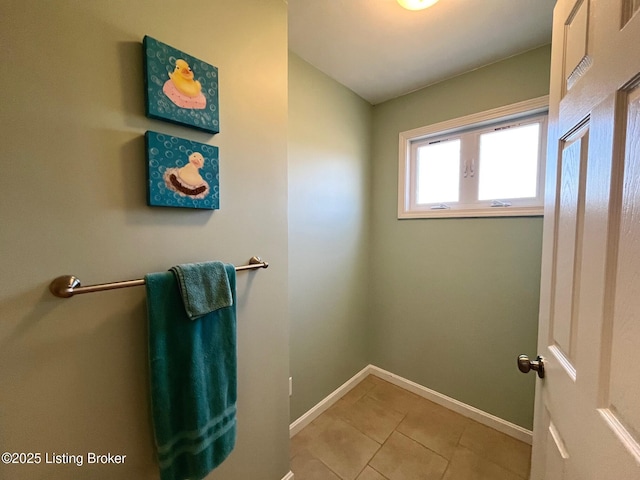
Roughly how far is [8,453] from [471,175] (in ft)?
7.90

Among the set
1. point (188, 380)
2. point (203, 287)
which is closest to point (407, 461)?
point (188, 380)

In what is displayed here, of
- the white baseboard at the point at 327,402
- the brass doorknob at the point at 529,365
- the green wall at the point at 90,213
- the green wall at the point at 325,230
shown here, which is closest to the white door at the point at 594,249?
the brass doorknob at the point at 529,365

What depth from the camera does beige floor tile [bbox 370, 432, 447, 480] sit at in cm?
138

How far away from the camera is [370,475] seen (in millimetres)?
1369

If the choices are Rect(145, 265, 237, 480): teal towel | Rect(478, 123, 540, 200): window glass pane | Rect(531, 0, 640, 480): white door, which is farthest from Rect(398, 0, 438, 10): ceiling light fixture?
Rect(145, 265, 237, 480): teal towel

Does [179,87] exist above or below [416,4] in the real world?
below

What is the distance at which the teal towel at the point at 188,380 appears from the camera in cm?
76

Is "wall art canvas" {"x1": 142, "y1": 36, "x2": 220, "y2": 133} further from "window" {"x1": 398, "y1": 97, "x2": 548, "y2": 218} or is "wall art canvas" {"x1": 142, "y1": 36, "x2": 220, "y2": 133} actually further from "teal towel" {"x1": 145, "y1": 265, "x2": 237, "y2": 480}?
"window" {"x1": 398, "y1": 97, "x2": 548, "y2": 218}

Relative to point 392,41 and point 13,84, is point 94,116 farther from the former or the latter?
point 392,41

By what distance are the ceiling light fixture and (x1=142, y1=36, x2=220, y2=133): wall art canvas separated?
0.95 m

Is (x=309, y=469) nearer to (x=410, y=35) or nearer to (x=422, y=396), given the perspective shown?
(x=422, y=396)

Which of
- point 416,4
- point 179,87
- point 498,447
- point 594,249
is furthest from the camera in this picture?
point 498,447

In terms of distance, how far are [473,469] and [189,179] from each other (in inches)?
81.1

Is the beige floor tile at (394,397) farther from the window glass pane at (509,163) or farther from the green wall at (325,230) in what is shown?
the window glass pane at (509,163)
